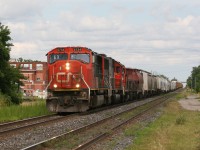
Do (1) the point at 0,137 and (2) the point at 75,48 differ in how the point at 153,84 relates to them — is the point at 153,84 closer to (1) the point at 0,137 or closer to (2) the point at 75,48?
(2) the point at 75,48

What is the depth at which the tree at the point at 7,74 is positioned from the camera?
147ft

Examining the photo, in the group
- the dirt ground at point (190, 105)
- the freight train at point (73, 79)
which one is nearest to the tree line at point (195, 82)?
the dirt ground at point (190, 105)

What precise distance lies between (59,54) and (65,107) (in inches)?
125

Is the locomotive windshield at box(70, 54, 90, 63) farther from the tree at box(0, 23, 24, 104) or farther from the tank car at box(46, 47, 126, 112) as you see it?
the tree at box(0, 23, 24, 104)

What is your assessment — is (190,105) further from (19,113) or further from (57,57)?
(19,113)

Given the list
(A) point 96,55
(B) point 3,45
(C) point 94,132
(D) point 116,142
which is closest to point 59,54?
(A) point 96,55

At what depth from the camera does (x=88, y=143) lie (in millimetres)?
12148

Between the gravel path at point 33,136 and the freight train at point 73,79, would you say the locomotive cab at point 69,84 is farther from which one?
the gravel path at point 33,136

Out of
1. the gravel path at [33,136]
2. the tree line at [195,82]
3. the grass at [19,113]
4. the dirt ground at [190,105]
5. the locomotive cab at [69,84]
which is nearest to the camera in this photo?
the gravel path at [33,136]

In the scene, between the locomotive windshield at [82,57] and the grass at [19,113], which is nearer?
the grass at [19,113]

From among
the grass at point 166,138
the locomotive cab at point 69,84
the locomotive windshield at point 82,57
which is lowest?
the grass at point 166,138

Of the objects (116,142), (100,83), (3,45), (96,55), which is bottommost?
(116,142)

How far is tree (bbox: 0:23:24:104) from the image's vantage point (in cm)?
4489

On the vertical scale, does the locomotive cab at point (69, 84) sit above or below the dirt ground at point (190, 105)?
above
